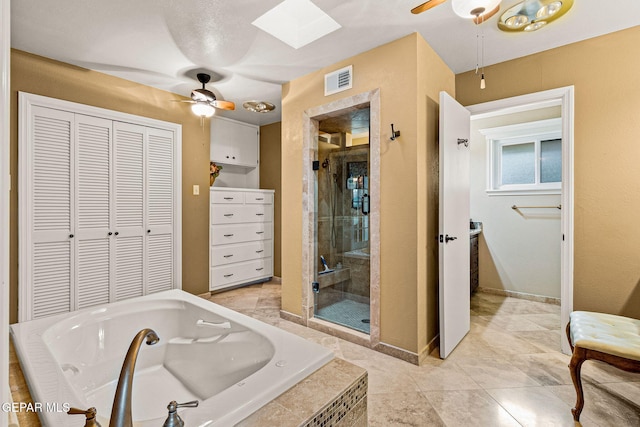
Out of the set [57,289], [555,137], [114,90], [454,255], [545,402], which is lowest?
[545,402]

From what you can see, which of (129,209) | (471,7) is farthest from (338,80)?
(129,209)

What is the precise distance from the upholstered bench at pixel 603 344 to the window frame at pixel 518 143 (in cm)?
214

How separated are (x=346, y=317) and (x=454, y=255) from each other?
1.11m

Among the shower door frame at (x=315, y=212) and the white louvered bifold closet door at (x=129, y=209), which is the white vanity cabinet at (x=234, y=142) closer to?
the white louvered bifold closet door at (x=129, y=209)

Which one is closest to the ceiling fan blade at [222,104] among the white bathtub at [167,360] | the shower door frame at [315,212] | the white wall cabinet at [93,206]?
the shower door frame at [315,212]

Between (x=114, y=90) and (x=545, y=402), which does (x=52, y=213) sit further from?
(x=545, y=402)

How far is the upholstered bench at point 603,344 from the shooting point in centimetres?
152

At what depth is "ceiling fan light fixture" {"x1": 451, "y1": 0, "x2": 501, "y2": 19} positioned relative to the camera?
1518mm

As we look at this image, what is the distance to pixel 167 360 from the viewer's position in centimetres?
215

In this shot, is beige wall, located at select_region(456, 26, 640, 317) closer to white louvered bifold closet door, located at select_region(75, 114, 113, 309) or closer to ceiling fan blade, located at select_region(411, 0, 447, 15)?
ceiling fan blade, located at select_region(411, 0, 447, 15)

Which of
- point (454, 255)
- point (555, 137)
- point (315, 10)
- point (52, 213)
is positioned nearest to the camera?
point (315, 10)

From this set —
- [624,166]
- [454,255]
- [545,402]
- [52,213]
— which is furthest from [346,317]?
[52,213]

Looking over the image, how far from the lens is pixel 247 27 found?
2.20m

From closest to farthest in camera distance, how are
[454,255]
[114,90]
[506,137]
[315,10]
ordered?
[315,10] < [454,255] < [114,90] < [506,137]
